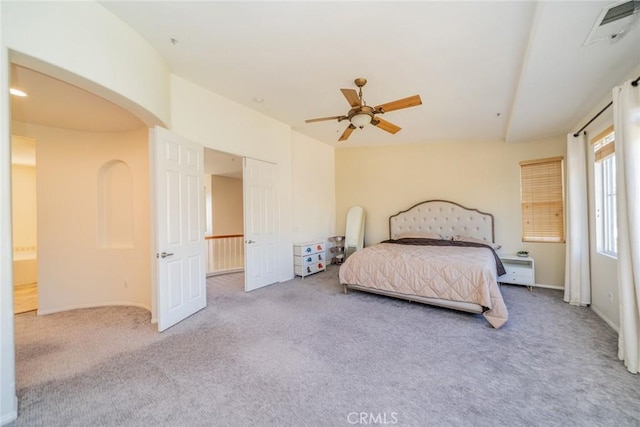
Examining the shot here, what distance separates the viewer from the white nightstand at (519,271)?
4.66 meters

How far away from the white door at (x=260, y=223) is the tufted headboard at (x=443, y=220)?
2.94 metres

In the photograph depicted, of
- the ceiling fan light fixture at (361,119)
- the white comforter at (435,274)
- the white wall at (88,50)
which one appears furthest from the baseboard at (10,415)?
the ceiling fan light fixture at (361,119)

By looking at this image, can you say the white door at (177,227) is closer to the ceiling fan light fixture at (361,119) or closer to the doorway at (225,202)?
the ceiling fan light fixture at (361,119)

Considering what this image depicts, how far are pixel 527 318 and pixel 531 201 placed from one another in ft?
8.95

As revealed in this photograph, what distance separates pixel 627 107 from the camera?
2285 mm

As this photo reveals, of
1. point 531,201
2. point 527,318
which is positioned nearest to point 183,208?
point 527,318

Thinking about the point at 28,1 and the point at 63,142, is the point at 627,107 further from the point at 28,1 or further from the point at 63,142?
the point at 63,142

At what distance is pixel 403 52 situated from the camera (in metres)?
2.83

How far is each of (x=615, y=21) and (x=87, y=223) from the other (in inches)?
258

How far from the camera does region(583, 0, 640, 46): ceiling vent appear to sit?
1.83m

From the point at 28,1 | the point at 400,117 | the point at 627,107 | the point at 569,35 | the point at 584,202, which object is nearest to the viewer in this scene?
the point at 28,1

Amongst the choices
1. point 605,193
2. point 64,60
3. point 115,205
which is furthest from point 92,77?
point 605,193

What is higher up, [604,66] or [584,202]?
[604,66]

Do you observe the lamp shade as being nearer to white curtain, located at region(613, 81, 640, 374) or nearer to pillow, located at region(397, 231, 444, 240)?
white curtain, located at region(613, 81, 640, 374)
